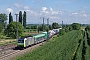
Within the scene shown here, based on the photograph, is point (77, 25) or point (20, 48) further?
point (77, 25)

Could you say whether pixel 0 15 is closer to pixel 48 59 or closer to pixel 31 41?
pixel 31 41

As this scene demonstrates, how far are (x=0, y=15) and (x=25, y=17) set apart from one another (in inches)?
1802

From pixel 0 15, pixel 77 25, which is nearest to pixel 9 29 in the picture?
pixel 0 15

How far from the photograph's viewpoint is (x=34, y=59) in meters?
27.5

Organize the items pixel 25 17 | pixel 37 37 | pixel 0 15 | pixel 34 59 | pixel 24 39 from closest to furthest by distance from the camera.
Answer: pixel 34 59
pixel 24 39
pixel 37 37
pixel 25 17
pixel 0 15

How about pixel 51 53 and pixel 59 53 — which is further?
pixel 51 53

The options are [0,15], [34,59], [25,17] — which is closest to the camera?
[34,59]

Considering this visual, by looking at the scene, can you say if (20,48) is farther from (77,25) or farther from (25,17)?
(77,25)

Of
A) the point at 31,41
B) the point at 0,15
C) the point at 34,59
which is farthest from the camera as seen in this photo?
the point at 0,15

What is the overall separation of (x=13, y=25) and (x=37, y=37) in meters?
23.1

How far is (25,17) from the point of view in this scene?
5354 inches

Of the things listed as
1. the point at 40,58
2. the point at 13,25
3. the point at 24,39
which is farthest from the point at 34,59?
the point at 13,25

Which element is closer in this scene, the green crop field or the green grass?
the green grass

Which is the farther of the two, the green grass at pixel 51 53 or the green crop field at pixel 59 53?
the green crop field at pixel 59 53
